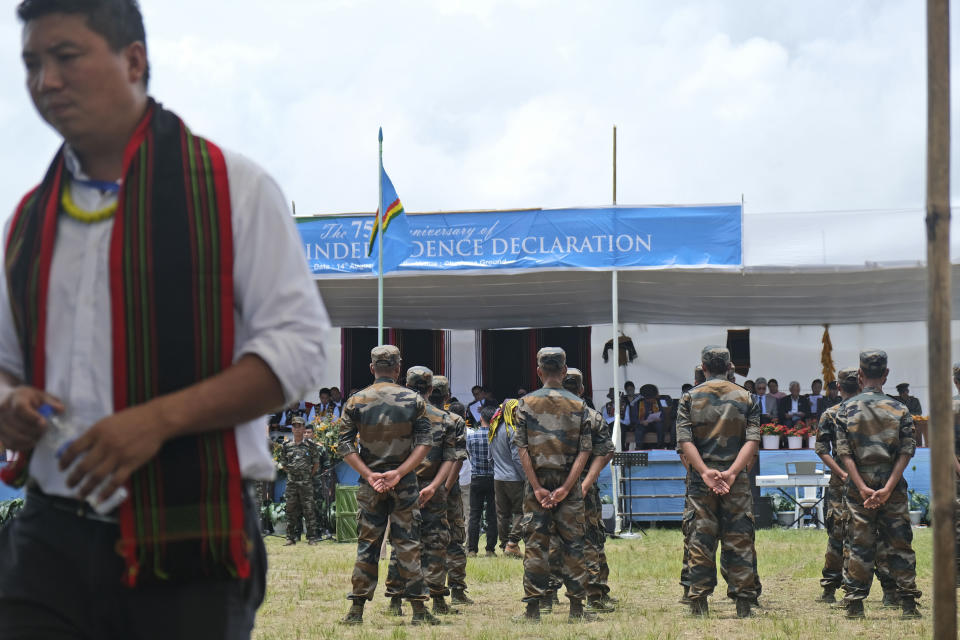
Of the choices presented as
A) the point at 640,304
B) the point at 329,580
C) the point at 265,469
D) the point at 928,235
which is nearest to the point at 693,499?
the point at 329,580

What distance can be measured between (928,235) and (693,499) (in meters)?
5.47

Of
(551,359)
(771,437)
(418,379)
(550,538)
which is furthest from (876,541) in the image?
(771,437)

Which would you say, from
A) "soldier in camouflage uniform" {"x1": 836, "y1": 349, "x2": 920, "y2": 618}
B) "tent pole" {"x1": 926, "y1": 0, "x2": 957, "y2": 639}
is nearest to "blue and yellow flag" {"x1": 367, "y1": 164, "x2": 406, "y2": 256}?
"soldier in camouflage uniform" {"x1": 836, "y1": 349, "x2": 920, "y2": 618}

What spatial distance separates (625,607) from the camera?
10.1m

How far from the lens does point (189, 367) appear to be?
2051 millimetres

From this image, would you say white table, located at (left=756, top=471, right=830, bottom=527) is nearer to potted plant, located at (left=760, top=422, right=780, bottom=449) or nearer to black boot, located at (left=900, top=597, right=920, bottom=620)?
potted plant, located at (left=760, top=422, right=780, bottom=449)

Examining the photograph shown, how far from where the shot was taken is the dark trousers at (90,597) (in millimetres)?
2029

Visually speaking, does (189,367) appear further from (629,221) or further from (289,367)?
(629,221)

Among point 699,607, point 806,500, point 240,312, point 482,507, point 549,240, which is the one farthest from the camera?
point 549,240

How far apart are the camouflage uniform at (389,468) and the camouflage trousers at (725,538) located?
6.97 ft

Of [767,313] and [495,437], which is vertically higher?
[767,313]

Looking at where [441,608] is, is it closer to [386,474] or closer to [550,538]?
[550,538]

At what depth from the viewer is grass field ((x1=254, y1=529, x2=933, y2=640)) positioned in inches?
332

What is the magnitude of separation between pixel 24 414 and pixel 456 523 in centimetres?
956
